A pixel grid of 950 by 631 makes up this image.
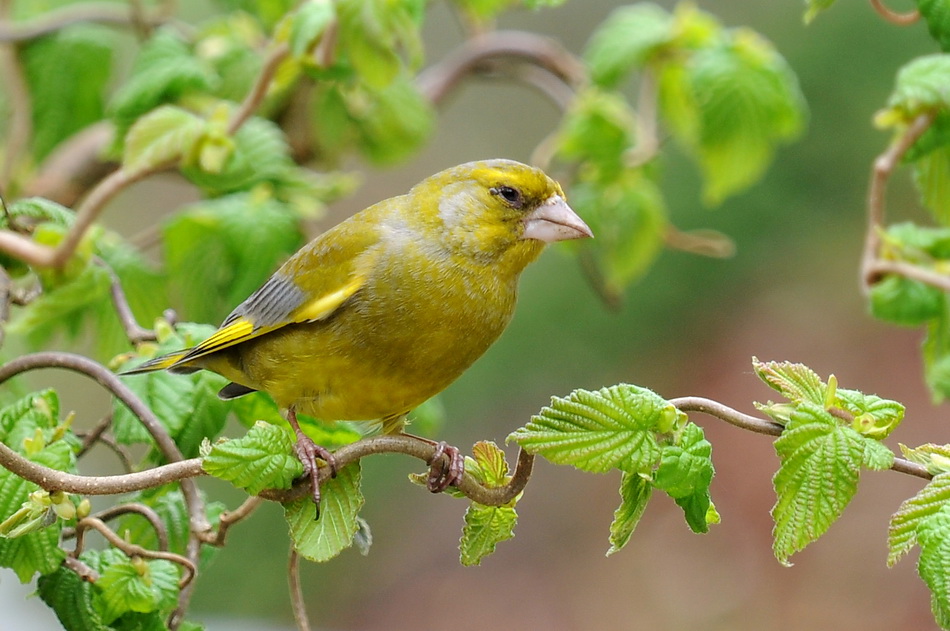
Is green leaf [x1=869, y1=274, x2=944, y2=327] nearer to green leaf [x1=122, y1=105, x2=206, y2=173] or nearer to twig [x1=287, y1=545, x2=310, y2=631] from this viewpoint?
twig [x1=287, y1=545, x2=310, y2=631]

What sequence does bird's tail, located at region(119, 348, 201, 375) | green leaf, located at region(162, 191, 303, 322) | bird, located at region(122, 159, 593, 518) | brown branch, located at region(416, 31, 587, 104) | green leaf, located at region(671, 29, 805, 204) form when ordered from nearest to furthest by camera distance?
bird's tail, located at region(119, 348, 201, 375) → bird, located at region(122, 159, 593, 518) → green leaf, located at region(162, 191, 303, 322) → green leaf, located at region(671, 29, 805, 204) → brown branch, located at region(416, 31, 587, 104)

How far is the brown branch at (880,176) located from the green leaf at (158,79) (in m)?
1.88

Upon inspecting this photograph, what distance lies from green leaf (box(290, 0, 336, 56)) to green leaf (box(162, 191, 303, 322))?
506 millimetres

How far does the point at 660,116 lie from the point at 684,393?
4.46m

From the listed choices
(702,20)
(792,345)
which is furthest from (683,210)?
(702,20)

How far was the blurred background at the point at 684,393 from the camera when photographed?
6.93m

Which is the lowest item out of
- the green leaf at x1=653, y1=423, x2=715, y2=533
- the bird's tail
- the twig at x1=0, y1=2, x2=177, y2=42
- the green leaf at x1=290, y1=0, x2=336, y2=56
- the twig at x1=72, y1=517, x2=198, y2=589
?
the twig at x1=72, y1=517, x2=198, y2=589

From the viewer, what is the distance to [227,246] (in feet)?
10.2

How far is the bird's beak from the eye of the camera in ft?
8.80

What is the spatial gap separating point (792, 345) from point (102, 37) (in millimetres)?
5464

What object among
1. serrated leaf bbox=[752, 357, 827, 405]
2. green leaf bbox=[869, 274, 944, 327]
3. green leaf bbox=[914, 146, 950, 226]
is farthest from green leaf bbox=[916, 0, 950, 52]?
serrated leaf bbox=[752, 357, 827, 405]

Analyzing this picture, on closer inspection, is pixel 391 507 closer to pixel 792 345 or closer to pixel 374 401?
pixel 792 345

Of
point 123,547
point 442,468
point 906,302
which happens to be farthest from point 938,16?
point 123,547

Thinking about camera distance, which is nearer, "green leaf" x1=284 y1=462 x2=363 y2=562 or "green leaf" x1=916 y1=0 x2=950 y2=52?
"green leaf" x1=284 y1=462 x2=363 y2=562
